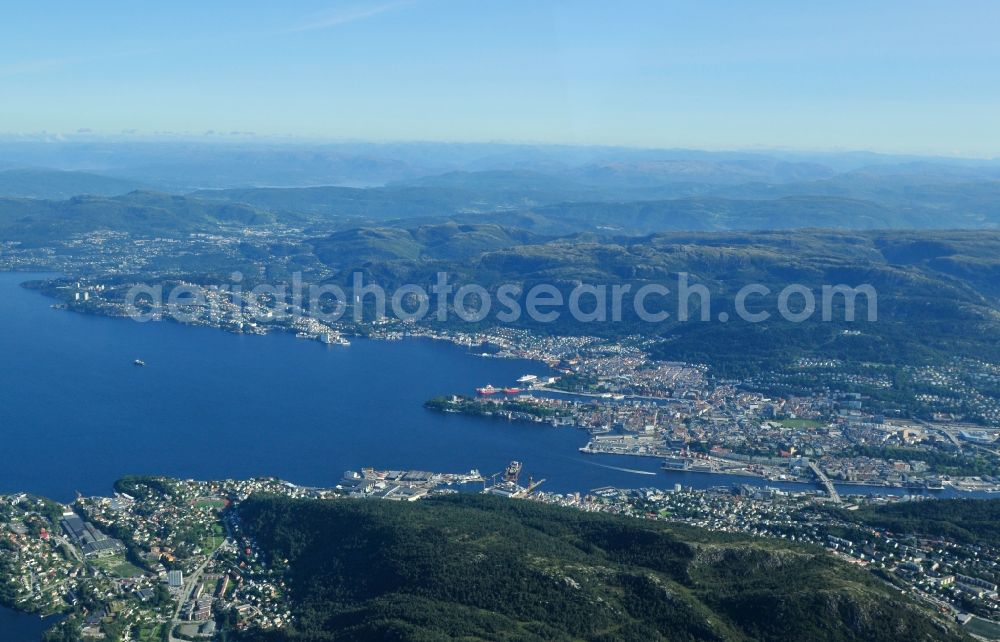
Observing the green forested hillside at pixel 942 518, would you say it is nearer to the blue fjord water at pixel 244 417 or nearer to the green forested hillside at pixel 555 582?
the blue fjord water at pixel 244 417

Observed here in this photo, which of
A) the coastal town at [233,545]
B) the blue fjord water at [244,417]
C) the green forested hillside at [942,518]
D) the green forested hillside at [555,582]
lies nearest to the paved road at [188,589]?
the coastal town at [233,545]

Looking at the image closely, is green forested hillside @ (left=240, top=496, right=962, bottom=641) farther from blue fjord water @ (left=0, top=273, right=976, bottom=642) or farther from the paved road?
blue fjord water @ (left=0, top=273, right=976, bottom=642)

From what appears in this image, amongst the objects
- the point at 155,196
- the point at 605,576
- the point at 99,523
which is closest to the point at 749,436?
the point at 605,576

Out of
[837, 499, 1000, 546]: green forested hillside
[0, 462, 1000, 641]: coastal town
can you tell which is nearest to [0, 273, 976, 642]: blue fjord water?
[0, 462, 1000, 641]: coastal town

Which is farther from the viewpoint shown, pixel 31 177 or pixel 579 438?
pixel 31 177

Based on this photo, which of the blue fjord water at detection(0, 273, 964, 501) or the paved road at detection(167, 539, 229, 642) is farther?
the blue fjord water at detection(0, 273, 964, 501)

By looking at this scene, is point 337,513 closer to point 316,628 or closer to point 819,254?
point 316,628

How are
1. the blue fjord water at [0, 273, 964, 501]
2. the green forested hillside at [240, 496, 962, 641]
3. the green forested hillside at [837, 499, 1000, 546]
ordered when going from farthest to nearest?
the blue fjord water at [0, 273, 964, 501], the green forested hillside at [837, 499, 1000, 546], the green forested hillside at [240, 496, 962, 641]

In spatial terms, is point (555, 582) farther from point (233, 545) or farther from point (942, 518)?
point (942, 518)
